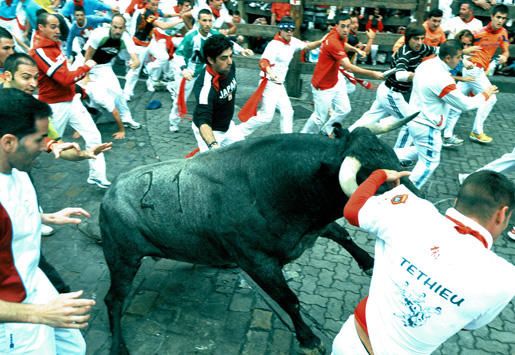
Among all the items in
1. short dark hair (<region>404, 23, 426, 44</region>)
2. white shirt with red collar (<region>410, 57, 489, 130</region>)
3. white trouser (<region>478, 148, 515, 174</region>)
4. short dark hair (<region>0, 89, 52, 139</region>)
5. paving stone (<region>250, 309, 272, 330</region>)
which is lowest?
paving stone (<region>250, 309, 272, 330</region>)

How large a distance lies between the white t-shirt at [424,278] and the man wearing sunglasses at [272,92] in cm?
488

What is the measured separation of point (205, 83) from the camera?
538cm

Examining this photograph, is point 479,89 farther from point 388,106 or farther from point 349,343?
point 349,343

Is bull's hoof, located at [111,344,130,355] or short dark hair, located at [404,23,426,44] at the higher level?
short dark hair, located at [404,23,426,44]

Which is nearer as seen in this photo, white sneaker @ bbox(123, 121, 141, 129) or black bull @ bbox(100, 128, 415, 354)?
black bull @ bbox(100, 128, 415, 354)

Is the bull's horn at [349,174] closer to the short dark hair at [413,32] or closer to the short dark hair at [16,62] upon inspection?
the short dark hair at [16,62]

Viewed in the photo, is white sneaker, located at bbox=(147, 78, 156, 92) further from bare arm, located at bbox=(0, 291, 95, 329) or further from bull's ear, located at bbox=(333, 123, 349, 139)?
bare arm, located at bbox=(0, 291, 95, 329)

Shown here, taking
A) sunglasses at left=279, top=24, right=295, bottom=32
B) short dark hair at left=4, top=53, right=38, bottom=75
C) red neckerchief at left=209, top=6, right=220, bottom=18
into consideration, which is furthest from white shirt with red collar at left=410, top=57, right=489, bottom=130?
red neckerchief at left=209, top=6, right=220, bottom=18

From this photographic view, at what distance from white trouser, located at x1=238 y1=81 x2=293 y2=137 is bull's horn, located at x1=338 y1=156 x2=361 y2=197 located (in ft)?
14.6

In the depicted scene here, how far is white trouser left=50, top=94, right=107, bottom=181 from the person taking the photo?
6.18 meters

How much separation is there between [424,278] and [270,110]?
5385 mm

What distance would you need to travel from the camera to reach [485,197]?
2283 millimetres

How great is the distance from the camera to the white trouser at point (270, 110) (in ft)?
23.7

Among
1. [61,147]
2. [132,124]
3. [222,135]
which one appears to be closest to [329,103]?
[222,135]
